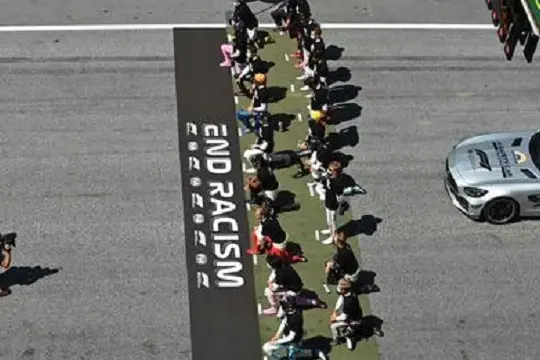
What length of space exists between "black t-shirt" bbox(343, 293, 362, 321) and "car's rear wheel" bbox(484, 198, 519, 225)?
14.6 feet

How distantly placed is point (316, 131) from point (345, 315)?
5244 mm

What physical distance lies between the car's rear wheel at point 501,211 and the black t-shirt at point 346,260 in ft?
12.6

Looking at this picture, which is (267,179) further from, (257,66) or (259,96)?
(257,66)

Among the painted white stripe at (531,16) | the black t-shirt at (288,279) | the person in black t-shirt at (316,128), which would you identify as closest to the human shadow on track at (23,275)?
the black t-shirt at (288,279)

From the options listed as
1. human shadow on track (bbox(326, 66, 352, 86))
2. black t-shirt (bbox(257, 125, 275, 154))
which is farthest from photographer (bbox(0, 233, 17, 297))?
human shadow on track (bbox(326, 66, 352, 86))

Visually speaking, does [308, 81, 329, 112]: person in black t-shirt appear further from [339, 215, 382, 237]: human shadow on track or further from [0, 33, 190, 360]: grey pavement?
[0, 33, 190, 360]: grey pavement

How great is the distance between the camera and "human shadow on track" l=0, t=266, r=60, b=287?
20.4m

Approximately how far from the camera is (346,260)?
19.5m

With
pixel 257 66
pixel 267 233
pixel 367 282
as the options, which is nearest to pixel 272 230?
pixel 267 233

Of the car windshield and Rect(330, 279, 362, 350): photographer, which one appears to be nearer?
Rect(330, 279, 362, 350): photographer

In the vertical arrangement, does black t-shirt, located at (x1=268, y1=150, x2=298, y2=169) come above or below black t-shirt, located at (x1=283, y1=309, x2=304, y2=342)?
above

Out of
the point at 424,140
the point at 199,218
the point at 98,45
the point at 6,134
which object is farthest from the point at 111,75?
the point at 424,140

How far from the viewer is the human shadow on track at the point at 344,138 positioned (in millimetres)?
24391

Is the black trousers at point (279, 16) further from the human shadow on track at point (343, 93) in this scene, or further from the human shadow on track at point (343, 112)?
the human shadow on track at point (343, 112)
